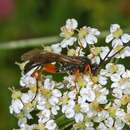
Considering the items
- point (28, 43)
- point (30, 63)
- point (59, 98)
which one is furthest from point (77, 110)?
point (28, 43)

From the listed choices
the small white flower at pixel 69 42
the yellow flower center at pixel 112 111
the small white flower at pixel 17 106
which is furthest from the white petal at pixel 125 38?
the small white flower at pixel 17 106

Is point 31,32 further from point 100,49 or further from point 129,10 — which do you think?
point 100,49

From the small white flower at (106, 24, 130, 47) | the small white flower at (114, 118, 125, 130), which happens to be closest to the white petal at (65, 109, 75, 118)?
the small white flower at (114, 118, 125, 130)

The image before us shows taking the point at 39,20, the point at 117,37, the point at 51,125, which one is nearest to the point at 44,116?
the point at 51,125

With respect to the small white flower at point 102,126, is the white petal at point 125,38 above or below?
above

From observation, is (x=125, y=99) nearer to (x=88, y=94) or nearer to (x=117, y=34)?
(x=88, y=94)

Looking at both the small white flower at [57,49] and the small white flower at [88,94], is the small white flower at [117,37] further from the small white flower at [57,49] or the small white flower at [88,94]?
the small white flower at [88,94]

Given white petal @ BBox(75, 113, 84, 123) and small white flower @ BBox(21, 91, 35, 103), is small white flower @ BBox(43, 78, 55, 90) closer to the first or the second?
small white flower @ BBox(21, 91, 35, 103)
